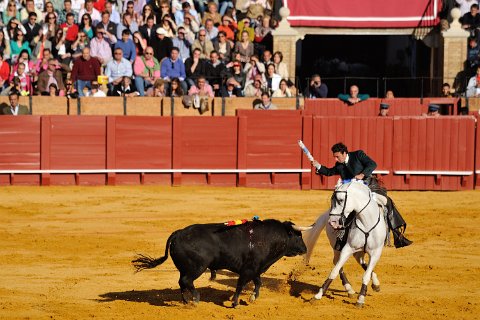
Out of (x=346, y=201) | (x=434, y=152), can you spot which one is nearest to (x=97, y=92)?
(x=434, y=152)

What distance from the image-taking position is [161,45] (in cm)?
2272

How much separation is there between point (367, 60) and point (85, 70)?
7019 mm

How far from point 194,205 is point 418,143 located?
5.08 meters

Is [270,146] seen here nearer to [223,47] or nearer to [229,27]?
[223,47]

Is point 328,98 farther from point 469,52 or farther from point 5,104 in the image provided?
point 5,104

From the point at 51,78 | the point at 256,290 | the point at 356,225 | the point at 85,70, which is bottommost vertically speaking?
the point at 256,290

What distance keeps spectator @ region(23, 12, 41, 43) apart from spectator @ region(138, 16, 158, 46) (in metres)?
2.02

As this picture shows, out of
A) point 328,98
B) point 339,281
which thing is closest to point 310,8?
point 328,98

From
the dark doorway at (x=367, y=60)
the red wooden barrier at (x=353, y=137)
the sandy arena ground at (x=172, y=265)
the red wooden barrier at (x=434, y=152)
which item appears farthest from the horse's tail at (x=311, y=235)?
the dark doorway at (x=367, y=60)

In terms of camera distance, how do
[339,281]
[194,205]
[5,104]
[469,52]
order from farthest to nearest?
1. [469,52]
2. [5,104]
3. [194,205]
4. [339,281]

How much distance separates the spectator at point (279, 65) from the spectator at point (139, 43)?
2537mm

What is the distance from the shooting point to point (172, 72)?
22.6 meters

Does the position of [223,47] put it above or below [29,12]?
below

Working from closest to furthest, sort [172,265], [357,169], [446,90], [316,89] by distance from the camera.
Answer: [357,169] → [172,265] → [316,89] → [446,90]
